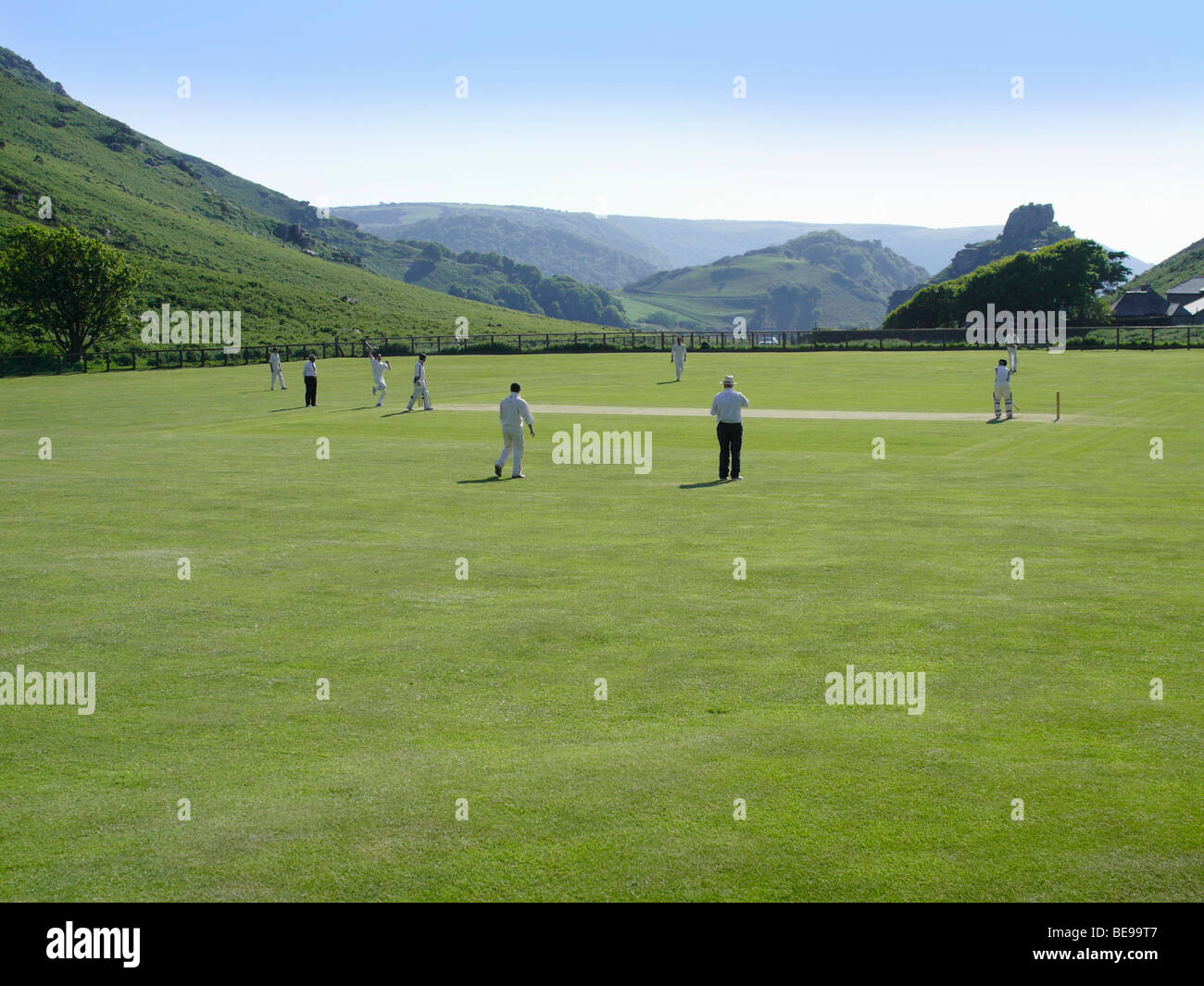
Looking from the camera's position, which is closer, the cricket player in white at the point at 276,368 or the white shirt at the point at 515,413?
the white shirt at the point at 515,413

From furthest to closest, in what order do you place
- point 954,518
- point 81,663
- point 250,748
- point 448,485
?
point 448,485, point 954,518, point 81,663, point 250,748

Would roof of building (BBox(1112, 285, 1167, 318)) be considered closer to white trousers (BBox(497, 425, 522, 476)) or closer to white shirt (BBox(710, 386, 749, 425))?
white shirt (BBox(710, 386, 749, 425))

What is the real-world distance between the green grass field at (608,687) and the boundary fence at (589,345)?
53.9 m

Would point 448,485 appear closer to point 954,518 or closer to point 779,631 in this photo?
point 954,518

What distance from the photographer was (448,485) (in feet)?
69.6

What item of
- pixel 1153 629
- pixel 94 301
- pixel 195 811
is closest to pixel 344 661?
pixel 195 811

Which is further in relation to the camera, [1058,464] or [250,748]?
[1058,464]

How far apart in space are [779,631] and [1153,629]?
3.57m

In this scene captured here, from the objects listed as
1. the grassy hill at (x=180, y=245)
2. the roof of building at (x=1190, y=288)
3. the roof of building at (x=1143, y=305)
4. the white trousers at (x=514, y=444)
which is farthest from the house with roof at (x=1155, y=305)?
the white trousers at (x=514, y=444)

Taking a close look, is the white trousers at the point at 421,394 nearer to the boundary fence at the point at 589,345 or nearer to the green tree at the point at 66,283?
the boundary fence at the point at 589,345

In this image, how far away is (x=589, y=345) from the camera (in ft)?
299

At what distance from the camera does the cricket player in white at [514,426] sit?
21844 mm

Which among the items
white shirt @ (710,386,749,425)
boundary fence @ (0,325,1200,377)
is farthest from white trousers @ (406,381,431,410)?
boundary fence @ (0,325,1200,377)

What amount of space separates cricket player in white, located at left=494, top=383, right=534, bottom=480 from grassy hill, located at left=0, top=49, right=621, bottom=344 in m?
91.3
